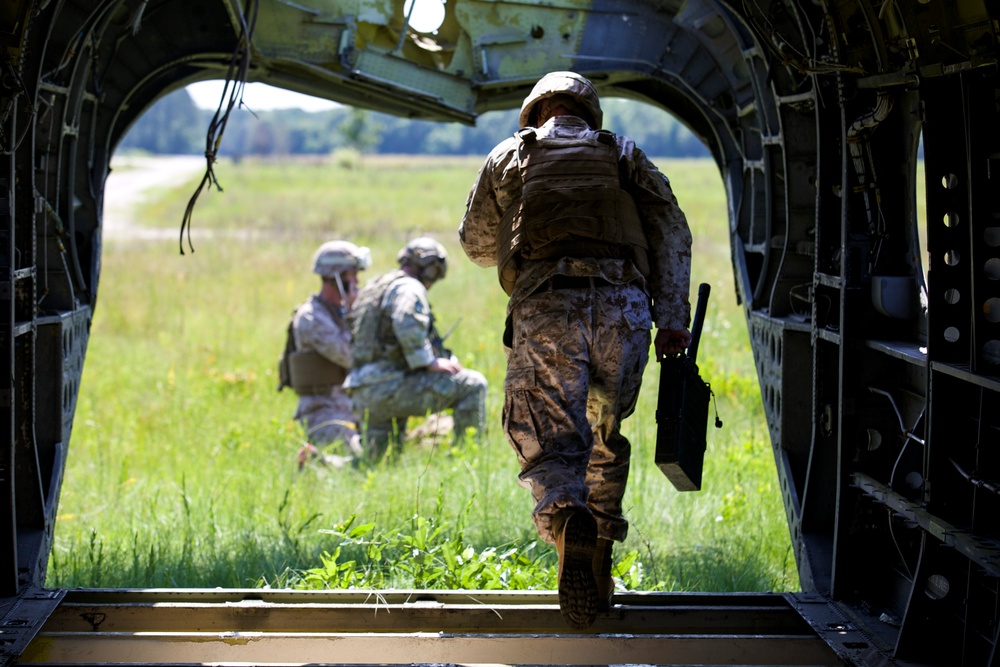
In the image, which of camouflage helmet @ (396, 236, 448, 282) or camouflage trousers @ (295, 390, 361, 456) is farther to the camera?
camouflage trousers @ (295, 390, 361, 456)

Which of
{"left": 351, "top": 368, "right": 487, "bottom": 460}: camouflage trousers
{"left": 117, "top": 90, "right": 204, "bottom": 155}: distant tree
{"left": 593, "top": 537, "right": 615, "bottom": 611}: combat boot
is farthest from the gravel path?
{"left": 117, "top": 90, "right": 204, "bottom": 155}: distant tree

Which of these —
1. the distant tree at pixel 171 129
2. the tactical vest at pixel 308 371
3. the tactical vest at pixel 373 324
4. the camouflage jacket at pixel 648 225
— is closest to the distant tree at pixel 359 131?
the tactical vest at pixel 308 371

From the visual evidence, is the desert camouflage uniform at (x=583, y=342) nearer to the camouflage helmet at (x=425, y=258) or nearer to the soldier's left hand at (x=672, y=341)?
the soldier's left hand at (x=672, y=341)

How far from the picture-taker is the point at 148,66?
670 centimetres

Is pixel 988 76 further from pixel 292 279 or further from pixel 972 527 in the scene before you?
pixel 292 279

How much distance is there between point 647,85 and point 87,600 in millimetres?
4475

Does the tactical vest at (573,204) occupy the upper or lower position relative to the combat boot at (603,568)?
upper

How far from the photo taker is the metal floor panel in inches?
180

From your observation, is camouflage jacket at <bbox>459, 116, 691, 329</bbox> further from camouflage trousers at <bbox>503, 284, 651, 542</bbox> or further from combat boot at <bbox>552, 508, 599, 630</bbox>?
combat boot at <bbox>552, 508, 599, 630</bbox>

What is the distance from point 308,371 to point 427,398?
1239mm

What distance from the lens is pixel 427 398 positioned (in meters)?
9.52

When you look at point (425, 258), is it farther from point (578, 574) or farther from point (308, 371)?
point (578, 574)

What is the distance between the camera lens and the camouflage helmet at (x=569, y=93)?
495 centimetres

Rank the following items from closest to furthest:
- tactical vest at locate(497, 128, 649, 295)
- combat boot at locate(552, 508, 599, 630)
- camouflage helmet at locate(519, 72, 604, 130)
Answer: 1. combat boot at locate(552, 508, 599, 630)
2. tactical vest at locate(497, 128, 649, 295)
3. camouflage helmet at locate(519, 72, 604, 130)
